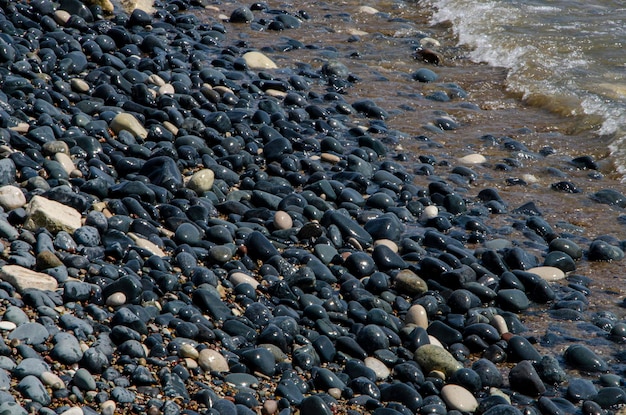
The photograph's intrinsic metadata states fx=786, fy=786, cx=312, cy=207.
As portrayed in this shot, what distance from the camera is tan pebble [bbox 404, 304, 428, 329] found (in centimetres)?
471

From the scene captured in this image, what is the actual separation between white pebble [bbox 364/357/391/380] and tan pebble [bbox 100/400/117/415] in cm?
145

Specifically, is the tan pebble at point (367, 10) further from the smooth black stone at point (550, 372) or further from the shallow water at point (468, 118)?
the smooth black stone at point (550, 372)

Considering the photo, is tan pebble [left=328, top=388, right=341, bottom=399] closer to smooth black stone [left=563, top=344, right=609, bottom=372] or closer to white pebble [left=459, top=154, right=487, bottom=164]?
smooth black stone [left=563, top=344, right=609, bottom=372]

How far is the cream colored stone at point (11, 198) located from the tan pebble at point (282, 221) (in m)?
1.63

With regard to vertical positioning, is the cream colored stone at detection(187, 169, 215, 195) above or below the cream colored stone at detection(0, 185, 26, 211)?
below

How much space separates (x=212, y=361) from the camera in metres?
3.91

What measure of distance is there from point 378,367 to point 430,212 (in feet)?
6.37

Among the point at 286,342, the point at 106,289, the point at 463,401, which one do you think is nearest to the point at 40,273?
the point at 106,289

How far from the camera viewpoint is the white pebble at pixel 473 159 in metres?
6.99

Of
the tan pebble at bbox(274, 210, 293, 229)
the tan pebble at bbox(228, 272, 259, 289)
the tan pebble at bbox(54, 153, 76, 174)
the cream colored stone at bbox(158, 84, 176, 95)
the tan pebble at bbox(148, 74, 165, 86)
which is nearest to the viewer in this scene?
the tan pebble at bbox(228, 272, 259, 289)

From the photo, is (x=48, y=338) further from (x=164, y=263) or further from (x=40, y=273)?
(x=164, y=263)

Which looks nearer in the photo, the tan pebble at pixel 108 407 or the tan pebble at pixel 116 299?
the tan pebble at pixel 108 407

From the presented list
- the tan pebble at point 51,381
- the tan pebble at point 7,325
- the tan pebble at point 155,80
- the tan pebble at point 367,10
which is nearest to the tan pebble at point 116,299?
the tan pebble at point 7,325

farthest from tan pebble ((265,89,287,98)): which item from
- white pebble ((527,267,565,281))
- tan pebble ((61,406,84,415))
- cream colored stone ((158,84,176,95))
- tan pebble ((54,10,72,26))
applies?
tan pebble ((61,406,84,415))
